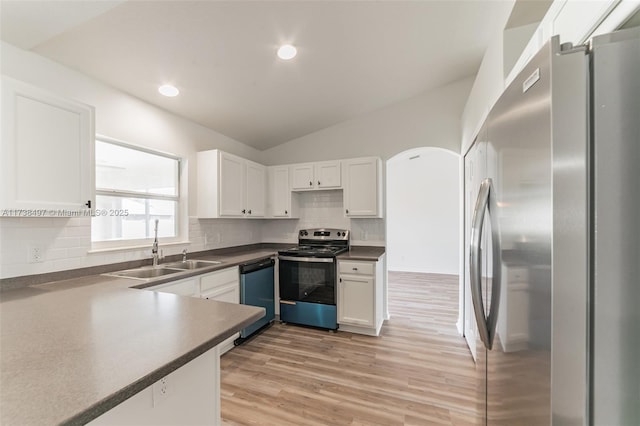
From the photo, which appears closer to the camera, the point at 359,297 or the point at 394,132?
the point at 359,297

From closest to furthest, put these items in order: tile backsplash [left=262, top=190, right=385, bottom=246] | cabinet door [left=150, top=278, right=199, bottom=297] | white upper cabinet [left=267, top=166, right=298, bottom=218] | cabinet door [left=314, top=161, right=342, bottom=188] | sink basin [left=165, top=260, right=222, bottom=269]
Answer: cabinet door [left=150, top=278, right=199, bottom=297] < sink basin [left=165, top=260, right=222, bottom=269] < cabinet door [left=314, top=161, right=342, bottom=188] < tile backsplash [left=262, top=190, right=385, bottom=246] < white upper cabinet [left=267, top=166, right=298, bottom=218]

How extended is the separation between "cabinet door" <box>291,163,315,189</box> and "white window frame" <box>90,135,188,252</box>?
1.43m

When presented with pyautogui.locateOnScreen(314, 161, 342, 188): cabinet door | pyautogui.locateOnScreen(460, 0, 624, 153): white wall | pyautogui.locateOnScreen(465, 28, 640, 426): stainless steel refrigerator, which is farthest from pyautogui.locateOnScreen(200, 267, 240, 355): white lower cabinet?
pyautogui.locateOnScreen(460, 0, 624, 153): white wall

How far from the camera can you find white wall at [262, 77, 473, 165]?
342 cm

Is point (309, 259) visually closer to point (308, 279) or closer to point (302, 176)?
point (308, 279)

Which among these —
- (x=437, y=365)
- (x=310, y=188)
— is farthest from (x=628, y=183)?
(x=310, y=188)

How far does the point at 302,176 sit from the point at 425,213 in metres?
3.84

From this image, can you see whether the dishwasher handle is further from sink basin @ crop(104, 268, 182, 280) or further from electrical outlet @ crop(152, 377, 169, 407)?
electrical outlet @ crop(152, 377, 169, 407)

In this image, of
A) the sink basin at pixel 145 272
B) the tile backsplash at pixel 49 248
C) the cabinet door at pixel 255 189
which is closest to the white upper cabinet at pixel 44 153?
the tile backsplash at pixel 49 248

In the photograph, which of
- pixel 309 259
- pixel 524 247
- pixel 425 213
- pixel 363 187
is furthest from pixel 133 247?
pixel 425 213

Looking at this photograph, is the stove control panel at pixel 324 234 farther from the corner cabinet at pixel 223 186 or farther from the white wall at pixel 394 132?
the white wall at pixel 394 132

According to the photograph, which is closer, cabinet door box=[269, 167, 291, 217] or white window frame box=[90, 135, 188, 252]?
white window frame box=[90, 135, 188, 252]

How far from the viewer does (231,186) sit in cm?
331

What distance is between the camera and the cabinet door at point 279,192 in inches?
154
